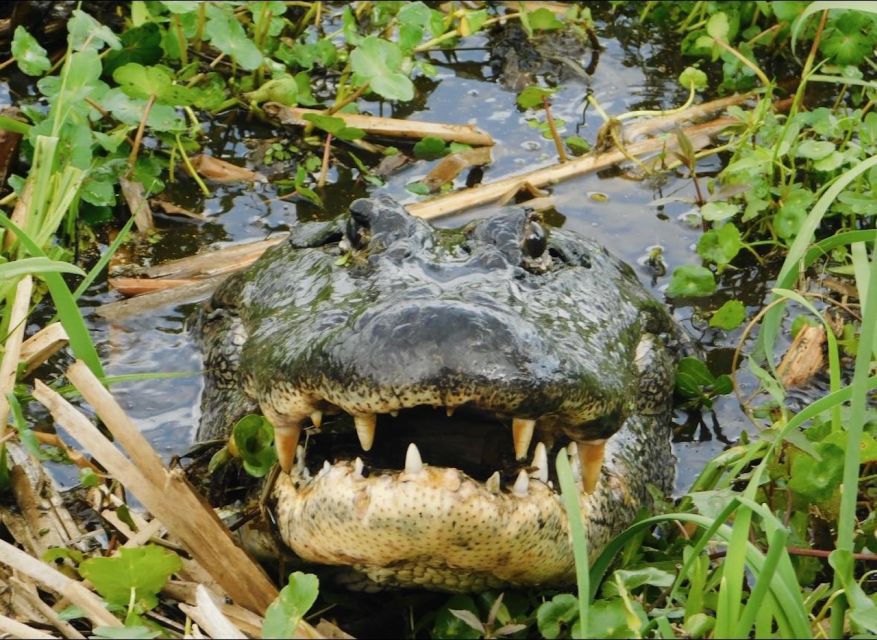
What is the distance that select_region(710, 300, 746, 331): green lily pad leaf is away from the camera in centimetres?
425

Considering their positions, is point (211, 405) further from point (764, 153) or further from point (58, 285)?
point (764, 153)

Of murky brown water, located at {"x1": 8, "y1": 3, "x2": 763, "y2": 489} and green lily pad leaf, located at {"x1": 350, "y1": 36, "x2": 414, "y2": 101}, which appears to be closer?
murky brown water, located at {"x1": 8, "y1": 3, "x2": 763, "y2": 489}

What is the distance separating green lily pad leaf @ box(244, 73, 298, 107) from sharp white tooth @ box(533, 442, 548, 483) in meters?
2.87

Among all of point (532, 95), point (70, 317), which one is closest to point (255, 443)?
point (70, 317)

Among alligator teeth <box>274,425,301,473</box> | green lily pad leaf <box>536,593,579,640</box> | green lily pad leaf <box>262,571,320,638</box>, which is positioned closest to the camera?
green lily pad leaf <box>262,571,320,638</box>

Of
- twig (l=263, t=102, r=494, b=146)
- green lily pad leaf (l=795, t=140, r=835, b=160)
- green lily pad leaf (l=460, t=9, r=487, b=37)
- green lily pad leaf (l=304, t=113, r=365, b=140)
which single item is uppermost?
green lily pad leaf (l=460, t=9, r=487, b=37)

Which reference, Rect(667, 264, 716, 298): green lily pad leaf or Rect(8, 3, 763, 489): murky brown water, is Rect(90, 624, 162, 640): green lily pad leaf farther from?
Rect(667, 264, 716, 298): green lily pad leaf

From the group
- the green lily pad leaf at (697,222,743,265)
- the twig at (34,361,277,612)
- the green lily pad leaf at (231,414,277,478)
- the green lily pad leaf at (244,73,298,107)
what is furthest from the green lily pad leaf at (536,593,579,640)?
the green lily pad leaf at (244,73,298,107)

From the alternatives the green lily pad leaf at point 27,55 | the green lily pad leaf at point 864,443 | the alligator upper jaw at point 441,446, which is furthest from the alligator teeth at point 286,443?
the green lily pad leaf at point 27,55

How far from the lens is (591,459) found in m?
2.95

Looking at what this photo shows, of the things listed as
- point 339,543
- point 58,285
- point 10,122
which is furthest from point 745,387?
point 10,122

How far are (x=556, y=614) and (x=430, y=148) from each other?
9.67ft

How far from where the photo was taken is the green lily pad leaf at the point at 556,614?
9.00 feet

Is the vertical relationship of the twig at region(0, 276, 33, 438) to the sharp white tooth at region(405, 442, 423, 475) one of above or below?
below
